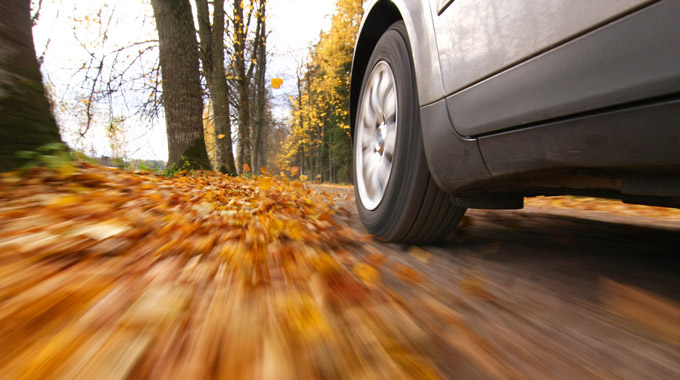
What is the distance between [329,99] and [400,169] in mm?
19669

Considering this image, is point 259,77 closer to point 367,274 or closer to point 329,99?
point 329,99

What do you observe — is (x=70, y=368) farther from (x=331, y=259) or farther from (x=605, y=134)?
(x=605, y=134)

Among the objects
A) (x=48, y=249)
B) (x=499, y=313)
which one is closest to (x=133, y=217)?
(x=48, y=249)

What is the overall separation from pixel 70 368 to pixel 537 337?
1.17 metres

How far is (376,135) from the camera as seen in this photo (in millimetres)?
2367

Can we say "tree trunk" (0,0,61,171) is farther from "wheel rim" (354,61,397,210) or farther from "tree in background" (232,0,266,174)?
"tree in background" (232,0,266,174)

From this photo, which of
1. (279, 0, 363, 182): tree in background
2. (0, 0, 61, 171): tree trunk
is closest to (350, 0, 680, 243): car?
(0, 0, 61, 171): tree trunk

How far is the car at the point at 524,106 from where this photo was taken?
2.61ft

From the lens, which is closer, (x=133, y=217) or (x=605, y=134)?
(x=605, y=134)

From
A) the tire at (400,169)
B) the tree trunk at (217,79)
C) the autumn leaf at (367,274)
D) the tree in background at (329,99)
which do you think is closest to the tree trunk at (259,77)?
the tree in background at (329,99)

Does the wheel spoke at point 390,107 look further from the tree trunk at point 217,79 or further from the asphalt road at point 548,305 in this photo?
the tree trunk at point 217,79

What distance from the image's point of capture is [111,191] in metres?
2.42

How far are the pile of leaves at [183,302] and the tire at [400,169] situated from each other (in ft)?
0.96

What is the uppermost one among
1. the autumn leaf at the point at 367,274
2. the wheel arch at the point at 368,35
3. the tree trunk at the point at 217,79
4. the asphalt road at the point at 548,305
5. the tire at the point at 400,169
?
the tree trunk at the point at 217,79
